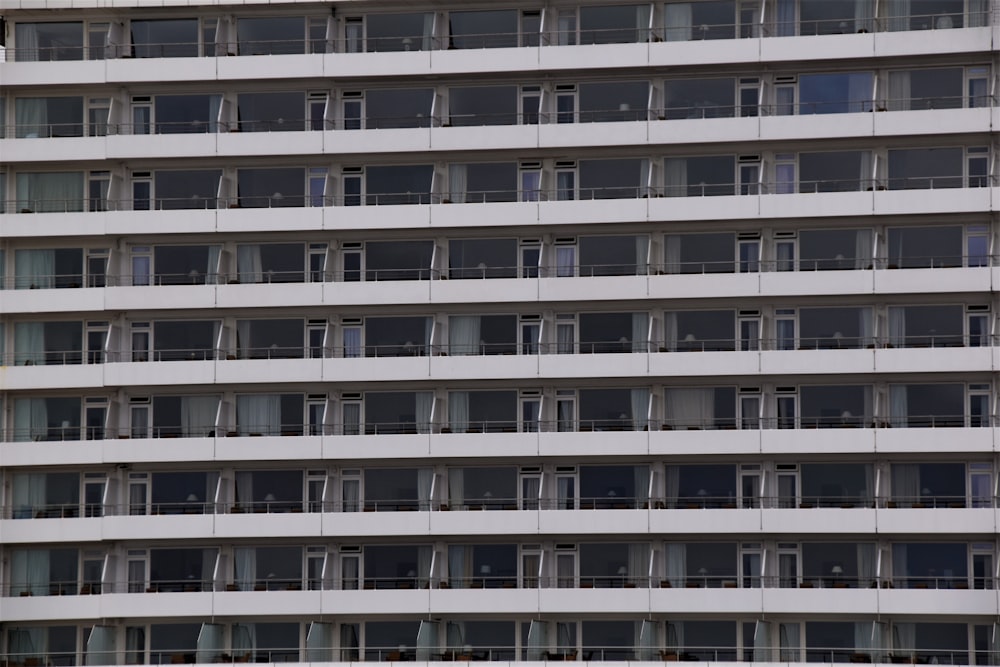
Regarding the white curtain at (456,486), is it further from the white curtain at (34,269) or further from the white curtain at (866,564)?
the white curtain at (34,269)

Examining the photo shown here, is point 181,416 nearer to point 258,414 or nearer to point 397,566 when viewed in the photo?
point 258,414

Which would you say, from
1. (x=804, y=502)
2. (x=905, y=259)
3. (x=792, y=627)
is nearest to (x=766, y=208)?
(x=905, y=259)

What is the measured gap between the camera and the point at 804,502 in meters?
61.4

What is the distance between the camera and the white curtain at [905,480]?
6094cm

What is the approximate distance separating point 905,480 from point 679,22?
58.4 ft

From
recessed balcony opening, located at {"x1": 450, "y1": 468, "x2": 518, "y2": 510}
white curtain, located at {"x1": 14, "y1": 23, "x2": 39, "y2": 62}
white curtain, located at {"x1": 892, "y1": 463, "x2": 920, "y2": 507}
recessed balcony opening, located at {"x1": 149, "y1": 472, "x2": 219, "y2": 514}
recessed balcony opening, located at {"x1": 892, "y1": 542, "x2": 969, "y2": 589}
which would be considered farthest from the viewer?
white curtain, located at {"x1": 14, "y1": 23, "x2": 39, "y2": 62}

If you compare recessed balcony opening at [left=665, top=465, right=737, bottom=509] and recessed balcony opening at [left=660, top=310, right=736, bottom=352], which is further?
recessed balcony opening at [left=660, top=310, right=736, bottom=352]

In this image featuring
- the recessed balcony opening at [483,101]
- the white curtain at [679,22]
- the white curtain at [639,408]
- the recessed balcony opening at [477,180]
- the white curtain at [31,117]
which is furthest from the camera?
the white curtain at [31,117]

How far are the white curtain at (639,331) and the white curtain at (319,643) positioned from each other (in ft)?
47.3

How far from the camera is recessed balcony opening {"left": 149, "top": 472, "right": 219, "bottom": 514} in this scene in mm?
63156

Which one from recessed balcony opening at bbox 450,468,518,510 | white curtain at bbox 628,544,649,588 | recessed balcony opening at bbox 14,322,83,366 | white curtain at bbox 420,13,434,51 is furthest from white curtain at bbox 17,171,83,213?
white curtain at bbox 628,544,649,588

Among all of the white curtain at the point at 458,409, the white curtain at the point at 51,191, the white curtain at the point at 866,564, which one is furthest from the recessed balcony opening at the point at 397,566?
the white curtain at the point at 51,191

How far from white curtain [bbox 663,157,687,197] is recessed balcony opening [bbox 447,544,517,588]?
1359 centimetres

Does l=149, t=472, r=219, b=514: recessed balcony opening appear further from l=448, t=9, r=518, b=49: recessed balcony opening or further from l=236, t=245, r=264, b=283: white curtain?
l=448, t=9, r=518, b=49: recessed balcony opening
